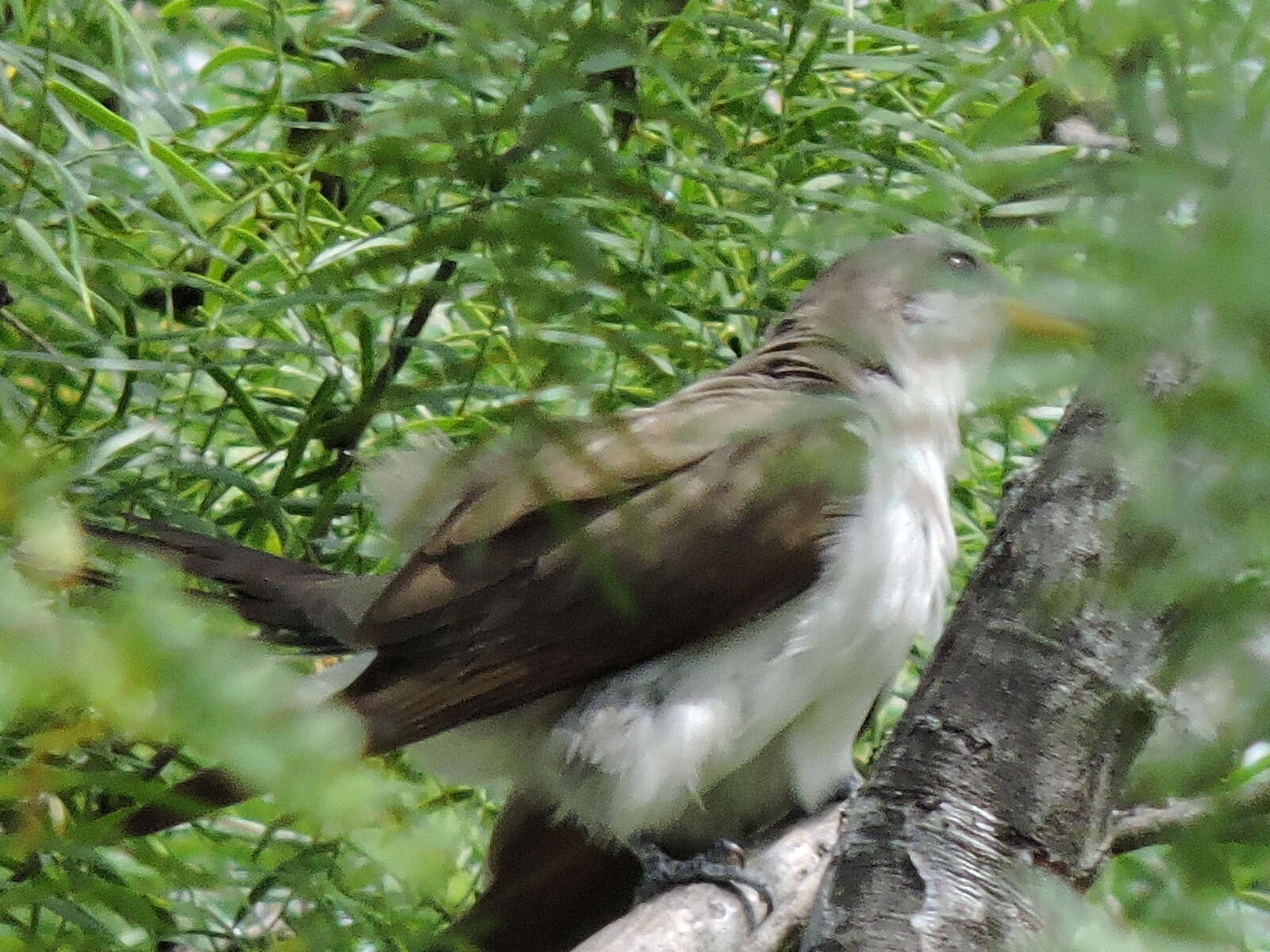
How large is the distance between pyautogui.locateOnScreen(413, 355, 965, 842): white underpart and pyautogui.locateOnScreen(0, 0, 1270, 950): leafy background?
8 cm

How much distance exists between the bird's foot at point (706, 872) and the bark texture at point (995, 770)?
24cm

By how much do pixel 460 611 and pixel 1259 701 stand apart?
2.63 ft

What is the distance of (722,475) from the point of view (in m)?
1.00

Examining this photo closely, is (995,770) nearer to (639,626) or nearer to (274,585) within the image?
Result: (639,626)

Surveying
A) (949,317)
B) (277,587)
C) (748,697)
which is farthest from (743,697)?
(949,317)

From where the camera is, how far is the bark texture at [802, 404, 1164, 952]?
25.4 inches

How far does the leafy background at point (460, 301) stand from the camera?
21 cm

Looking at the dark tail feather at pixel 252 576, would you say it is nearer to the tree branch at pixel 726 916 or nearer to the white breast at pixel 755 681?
the white breast at pixel 755 681

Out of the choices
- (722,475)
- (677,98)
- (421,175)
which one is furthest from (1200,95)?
(722,475)

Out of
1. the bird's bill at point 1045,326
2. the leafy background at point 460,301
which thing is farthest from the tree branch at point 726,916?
the bird's bill at point 1045,326

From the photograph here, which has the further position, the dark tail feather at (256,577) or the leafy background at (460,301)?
the dark tail feather at (256,577)

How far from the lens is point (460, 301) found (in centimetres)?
75

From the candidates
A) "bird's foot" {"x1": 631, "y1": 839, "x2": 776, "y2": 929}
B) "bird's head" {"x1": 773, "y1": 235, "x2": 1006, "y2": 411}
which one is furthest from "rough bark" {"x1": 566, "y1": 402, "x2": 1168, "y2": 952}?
"bird's foot" {"x1": 631, "y1": 839, "x2": 776, "y2": 929}

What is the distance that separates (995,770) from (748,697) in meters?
0.35
